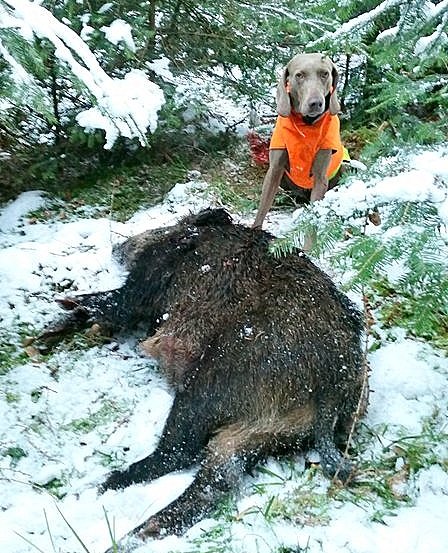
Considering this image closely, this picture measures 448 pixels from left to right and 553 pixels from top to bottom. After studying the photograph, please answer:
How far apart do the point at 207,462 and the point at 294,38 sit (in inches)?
163

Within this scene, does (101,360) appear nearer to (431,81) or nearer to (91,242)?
(91,242)

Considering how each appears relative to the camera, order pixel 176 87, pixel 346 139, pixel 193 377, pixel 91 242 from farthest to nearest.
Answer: pixel 346 139, pixel 176 87, pixel 91 242, pixel 193 377

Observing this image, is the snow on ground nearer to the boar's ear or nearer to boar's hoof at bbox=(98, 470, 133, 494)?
boar's hoof at bbox=(98, 470, 133, 494)

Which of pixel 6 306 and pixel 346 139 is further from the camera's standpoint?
pixel 346 139

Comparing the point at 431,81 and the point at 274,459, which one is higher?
the point at 431,81

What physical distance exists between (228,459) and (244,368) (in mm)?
402

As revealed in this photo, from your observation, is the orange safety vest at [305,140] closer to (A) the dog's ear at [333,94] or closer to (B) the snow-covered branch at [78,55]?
(A) the dog's ear at [333,94]

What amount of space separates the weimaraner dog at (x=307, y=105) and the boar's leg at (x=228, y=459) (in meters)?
1.91

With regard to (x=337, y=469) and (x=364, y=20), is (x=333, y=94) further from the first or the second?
(x=337, y=469)

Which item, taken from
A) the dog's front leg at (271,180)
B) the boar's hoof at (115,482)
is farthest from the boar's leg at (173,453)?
the dog's front leg at (271,180)

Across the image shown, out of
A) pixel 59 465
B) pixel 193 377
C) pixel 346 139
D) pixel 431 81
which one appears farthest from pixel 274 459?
pixel 346 139

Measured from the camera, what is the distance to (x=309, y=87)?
4.16m

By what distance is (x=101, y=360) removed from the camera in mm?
3619

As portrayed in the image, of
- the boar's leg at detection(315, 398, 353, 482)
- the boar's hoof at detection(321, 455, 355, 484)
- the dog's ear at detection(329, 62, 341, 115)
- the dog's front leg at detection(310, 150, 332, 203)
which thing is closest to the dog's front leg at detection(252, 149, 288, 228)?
the dog's front leg at detection(310, 150, 332, 203)
